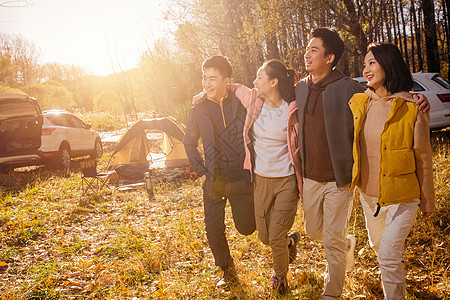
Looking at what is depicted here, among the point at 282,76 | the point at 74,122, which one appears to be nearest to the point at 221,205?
the point at 282,76

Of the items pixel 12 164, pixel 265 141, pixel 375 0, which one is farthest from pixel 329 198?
pixel 12 164

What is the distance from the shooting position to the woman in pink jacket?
2883mm

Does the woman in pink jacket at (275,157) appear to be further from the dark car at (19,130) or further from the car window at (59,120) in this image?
the car window at (59,120)

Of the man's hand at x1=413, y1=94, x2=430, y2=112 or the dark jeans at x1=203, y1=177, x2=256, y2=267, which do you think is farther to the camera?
the dark jeans at x1=203, y1=177, x2=256, y2=267

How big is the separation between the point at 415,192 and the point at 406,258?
1621 millimetres

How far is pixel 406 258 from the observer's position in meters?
3.49

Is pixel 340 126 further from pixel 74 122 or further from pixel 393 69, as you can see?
pixel 74 122

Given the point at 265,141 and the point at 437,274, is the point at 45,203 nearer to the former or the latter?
the point at 265,141

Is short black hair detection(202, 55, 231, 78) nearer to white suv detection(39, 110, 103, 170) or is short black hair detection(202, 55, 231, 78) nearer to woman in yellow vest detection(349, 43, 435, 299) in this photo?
woman in yellow vest detection(349, 43, 435, 299)

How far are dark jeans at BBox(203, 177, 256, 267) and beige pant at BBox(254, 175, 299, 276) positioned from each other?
1.07 ft

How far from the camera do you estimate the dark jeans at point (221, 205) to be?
10.8 feet

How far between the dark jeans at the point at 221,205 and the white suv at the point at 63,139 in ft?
26.4

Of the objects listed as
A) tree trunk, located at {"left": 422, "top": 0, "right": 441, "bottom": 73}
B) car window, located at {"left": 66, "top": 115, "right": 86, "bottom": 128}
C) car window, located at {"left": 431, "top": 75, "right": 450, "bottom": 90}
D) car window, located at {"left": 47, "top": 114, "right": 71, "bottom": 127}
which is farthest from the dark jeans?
tree trunk, located at {"left": 422, "top": 0, "right": 441, "bottom": 73}

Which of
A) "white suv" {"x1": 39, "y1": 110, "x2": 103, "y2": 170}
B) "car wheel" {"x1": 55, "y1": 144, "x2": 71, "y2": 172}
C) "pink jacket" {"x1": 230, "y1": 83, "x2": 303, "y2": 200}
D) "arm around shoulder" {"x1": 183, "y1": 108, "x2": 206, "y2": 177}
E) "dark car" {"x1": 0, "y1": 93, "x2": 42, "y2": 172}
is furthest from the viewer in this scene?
"car wheel" {"x1": 55, "y1": 144, "x2": 71, "y2": 172}
